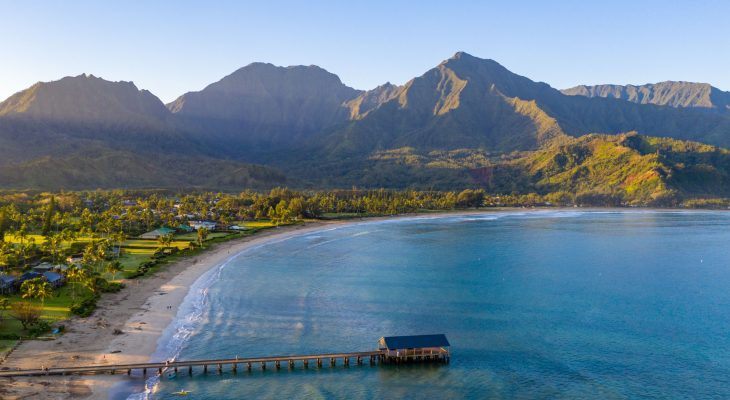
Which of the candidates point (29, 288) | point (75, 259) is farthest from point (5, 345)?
point (75, 259)

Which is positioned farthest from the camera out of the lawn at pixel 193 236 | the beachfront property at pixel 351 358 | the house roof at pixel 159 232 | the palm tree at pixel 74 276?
the house roof at pixel 159 232

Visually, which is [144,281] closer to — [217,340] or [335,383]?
[217,340]

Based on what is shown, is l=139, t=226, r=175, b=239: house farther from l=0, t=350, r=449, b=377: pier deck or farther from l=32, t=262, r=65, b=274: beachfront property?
l=0, t=350, r=449, b=377: pier deck

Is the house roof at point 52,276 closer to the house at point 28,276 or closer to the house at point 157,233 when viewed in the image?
the house at point 28,276

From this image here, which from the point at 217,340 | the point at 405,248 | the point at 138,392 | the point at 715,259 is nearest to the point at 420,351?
the point at 217,340

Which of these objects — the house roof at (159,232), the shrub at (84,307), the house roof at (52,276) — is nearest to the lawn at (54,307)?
the shrub at (84,307)

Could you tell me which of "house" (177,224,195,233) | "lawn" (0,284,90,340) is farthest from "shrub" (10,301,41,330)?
"house" (177,224,195,233)
